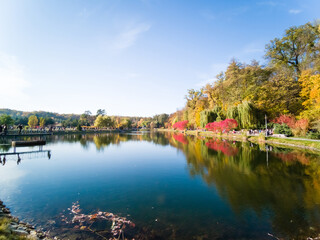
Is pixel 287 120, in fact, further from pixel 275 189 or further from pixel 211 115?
pixel 275 189

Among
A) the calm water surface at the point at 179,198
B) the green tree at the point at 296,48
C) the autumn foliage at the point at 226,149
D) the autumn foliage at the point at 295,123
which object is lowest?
the calm water surface at the point at 179,198

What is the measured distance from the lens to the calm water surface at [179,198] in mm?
4926

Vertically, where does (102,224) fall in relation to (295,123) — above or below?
below

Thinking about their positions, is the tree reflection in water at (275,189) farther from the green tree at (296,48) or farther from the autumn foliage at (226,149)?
the green tree at (296,48)

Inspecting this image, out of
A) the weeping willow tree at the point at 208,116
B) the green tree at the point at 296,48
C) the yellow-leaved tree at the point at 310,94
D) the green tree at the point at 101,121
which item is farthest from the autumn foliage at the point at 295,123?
the green tree at the point at 101,121

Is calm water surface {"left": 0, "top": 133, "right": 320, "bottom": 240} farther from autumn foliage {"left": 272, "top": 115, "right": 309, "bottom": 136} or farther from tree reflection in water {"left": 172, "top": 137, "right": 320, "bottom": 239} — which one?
autumn foliage {"left": 272, "top": 115, "right": 309, "bottom": 136}

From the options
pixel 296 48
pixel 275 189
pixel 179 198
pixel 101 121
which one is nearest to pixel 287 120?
pixel 296 48

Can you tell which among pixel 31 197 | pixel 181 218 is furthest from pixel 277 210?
pixel 31 197

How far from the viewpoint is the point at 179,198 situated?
23.8 feet

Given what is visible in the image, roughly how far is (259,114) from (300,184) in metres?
24.3

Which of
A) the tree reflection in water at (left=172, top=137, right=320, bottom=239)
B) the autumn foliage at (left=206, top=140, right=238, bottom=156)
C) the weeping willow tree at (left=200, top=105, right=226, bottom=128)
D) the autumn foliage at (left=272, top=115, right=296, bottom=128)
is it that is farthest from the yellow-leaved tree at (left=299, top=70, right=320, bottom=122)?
the weeping willow tree at (left=200, top=105, right=226, bottom=128)

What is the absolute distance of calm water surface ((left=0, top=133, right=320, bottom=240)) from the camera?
16.2 ft

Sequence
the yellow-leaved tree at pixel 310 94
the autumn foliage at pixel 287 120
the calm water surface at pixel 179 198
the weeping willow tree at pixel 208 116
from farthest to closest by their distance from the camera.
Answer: the weeping willow tree at pixel 208 116
the autumn foliage at pixel 287 120
the yellow-leaved tree at pixel 310 94
the calm water surface at pixel 179 198

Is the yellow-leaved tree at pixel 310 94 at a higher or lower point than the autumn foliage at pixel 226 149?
higher
